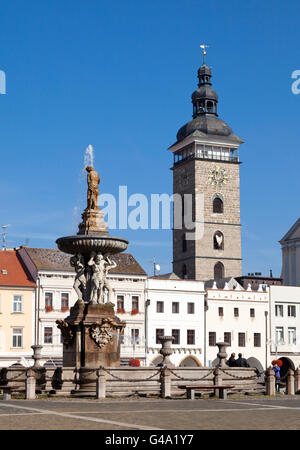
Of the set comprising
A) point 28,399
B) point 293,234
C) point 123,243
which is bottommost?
point 28,399

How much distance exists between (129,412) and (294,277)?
69967 mm

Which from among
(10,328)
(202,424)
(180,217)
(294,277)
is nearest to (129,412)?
(202,424)

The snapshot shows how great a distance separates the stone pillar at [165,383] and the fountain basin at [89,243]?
432 centimetres

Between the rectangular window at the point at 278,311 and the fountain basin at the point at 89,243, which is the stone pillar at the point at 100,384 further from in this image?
the rectangular window at the point at 278,311

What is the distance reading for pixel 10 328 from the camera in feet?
187

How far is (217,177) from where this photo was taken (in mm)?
92250

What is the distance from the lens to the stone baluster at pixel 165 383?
80.3 feet

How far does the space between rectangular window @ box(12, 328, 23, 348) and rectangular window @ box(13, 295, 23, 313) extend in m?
1.24

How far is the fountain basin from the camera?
26.6m

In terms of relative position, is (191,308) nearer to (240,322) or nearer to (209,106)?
(240,322)

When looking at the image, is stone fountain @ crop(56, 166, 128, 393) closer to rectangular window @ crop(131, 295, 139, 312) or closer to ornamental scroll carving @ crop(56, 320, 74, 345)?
ornamental scroll carving @ crop(56, 320, 74, 345)

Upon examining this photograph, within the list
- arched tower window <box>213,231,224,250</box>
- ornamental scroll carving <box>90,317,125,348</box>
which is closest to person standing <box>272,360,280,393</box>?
ornamental scroll carving <box>90,317,125,348</box>
